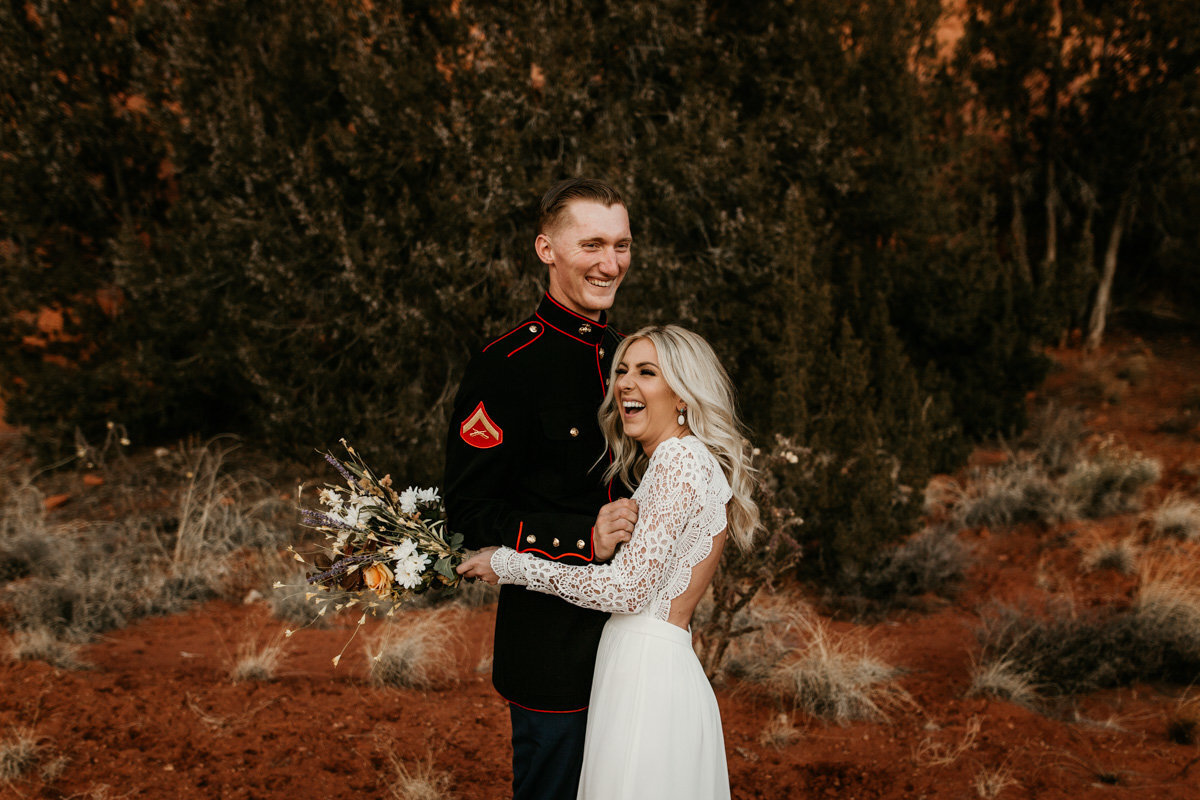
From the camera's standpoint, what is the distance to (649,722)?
1.95 metres

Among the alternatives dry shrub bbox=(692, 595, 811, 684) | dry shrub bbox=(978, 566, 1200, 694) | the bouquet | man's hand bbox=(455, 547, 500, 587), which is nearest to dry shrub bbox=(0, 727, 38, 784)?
the bouquet

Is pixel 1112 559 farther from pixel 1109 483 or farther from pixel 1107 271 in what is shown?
pixel 1107 271

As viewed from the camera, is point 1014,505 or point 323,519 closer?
point 323,519

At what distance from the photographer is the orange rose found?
216 cm

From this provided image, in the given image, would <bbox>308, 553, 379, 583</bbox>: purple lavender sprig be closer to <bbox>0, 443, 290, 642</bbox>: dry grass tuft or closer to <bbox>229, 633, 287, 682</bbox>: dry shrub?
<bbox>229, 633, 287, 682</bbox>: dry shrub

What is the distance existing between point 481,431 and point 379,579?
49cm

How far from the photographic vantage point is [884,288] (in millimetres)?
8844

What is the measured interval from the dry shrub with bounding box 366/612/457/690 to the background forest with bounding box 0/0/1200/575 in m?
1.84

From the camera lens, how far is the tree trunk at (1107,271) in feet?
39.9

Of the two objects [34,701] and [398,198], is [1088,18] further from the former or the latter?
[34,701]

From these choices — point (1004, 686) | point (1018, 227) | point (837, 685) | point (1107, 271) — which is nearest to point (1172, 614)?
point (1004, 686)

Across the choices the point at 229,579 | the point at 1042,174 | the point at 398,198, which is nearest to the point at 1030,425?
the point at 1042,174

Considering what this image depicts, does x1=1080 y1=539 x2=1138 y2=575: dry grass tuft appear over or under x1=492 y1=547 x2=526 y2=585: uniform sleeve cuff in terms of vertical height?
under

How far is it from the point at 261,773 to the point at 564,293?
2.97 metres
